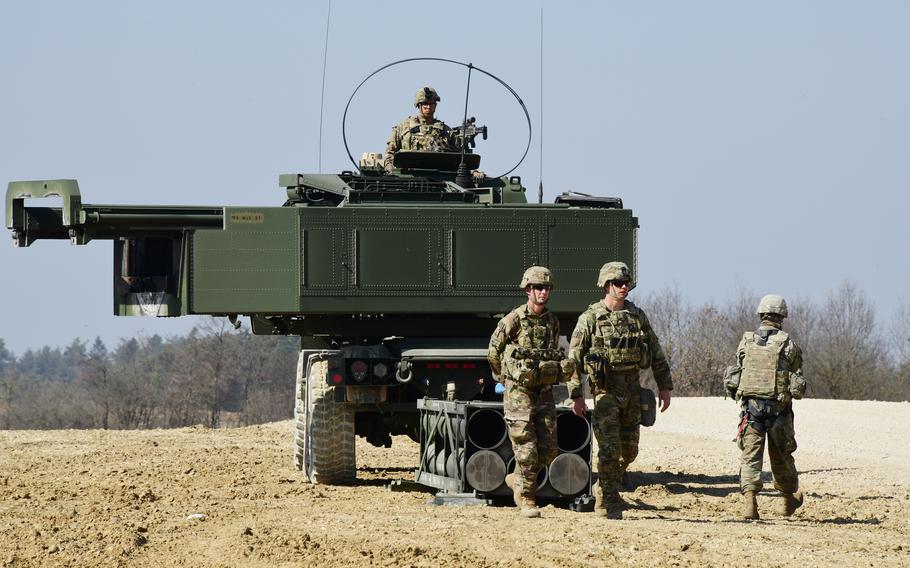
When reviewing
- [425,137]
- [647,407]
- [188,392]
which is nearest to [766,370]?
[647,407]

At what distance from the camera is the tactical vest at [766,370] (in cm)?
1145

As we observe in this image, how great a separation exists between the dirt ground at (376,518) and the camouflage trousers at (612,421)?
0.32m

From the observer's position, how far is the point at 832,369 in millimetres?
47125

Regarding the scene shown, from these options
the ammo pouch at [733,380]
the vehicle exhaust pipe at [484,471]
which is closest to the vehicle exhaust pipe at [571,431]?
the vehicle exhaust pipe at [484,471]

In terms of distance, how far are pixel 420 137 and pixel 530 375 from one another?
4.94 meters

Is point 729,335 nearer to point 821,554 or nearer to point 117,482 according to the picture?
point 117,482

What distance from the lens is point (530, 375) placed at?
441 inches

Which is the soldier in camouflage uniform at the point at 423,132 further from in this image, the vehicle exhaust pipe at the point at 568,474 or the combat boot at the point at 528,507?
the combat boot at the point at 528,507

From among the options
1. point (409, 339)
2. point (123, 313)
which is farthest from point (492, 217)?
point (123, 313)

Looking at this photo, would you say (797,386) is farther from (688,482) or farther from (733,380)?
(688,482)

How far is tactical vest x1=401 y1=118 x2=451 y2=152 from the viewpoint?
15.5m

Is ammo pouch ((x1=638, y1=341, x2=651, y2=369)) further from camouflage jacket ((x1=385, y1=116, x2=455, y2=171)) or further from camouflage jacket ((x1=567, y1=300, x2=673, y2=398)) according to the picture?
camouflage jacket ((x1=385, y1=116, x2=455, y2=171))

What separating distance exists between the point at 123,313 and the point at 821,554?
724cm

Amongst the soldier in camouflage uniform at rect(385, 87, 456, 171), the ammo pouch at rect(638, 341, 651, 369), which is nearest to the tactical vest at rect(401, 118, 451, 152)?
the soldier in camouflage uniform at rect(385, 87, 456, 171)
